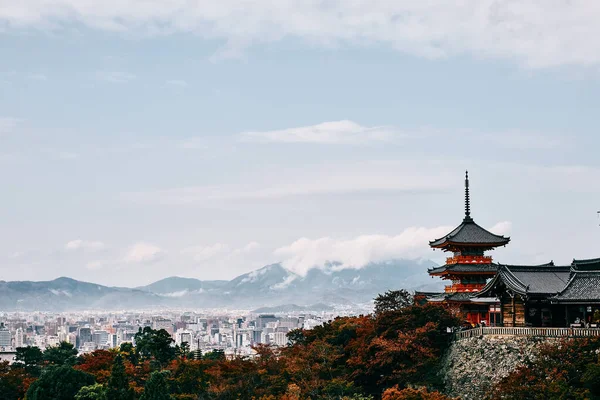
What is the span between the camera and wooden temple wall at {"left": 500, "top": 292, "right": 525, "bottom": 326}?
37.0 metres

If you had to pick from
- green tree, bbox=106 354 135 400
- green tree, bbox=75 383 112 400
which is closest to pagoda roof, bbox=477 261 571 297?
green tree, bbox=106 354 135 400

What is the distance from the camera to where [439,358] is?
38.1 metres

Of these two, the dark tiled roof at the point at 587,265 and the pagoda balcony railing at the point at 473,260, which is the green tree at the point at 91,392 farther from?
the dark tiled roof at the point at 587,265

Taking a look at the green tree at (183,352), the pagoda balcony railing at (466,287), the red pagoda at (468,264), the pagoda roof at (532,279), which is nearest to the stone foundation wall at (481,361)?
the pagoda roof at (532,279)

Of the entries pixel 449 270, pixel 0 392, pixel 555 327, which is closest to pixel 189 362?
pixel 0 392

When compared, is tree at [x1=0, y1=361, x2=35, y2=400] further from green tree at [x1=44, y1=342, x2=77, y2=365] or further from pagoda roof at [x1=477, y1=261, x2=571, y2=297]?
pagoda roof at [x1=477, y1=261, x2=571, y2=297]

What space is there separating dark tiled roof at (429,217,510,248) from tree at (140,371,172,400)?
15.8 meters

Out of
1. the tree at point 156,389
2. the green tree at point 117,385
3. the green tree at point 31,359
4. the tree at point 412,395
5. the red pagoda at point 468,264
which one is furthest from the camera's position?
the green tree at point 31,359

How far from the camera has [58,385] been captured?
42.0m

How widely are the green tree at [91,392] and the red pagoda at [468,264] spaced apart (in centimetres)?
1641

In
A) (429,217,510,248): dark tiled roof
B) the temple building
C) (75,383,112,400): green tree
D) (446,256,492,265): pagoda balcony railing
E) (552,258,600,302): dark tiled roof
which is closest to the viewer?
(552,258,600,302): dark tiled roof

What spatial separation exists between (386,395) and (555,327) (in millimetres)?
7553

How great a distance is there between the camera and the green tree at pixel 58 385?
1652 inches

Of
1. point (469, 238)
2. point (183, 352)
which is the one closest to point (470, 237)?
point (469, 238)
